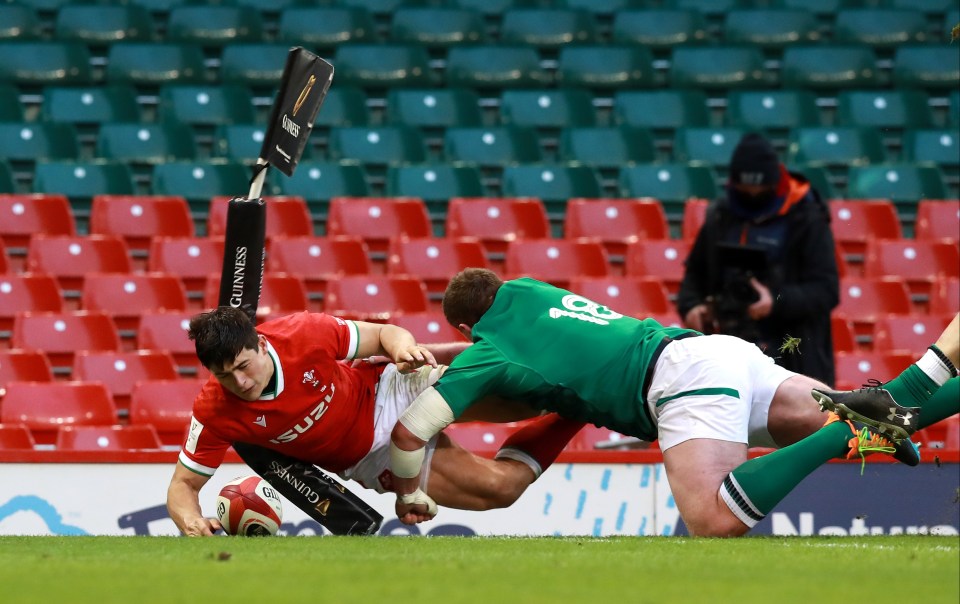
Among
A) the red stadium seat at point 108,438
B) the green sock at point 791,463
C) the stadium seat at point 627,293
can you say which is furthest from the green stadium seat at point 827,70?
the green sock at point 791,463

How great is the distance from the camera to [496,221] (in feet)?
38.1

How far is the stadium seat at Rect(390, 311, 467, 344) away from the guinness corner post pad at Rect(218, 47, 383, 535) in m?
2.53

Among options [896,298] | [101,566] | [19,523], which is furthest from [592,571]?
[896,298]

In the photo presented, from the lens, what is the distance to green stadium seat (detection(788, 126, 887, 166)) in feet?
42.2

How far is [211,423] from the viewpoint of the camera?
5930 mm

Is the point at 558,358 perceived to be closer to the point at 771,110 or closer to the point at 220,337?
the point at 220,337

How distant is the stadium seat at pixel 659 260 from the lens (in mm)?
11164

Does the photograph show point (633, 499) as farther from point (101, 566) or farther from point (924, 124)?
point (924, 124)

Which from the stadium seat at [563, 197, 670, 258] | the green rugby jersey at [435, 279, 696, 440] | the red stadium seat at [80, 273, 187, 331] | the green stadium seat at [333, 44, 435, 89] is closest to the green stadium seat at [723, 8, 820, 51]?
the green stadium seat at [333, 44, 435, 89]

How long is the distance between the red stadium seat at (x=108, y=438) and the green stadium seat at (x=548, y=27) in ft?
22.4

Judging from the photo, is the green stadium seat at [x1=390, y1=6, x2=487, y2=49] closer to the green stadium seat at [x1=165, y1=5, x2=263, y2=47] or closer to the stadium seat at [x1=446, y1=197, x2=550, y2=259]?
Result: the green stadium seat at [x1=165, y1=5, x2=263, y2=47]

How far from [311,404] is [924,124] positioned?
29.3 feet

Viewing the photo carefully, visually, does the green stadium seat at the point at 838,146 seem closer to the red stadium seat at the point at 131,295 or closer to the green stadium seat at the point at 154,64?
the green stadium seat at the point at 154,64

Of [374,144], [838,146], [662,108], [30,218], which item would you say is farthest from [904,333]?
[30,218]
